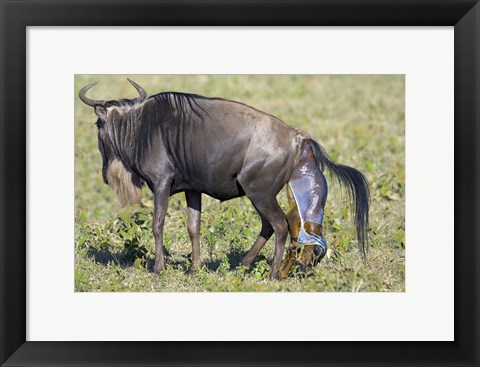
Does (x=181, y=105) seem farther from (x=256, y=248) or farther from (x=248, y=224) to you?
(x=248, y=224)

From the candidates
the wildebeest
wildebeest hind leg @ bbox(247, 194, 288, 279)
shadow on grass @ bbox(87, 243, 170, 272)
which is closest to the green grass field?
shadow on grass @ bbox(87, 243, 170, 272)

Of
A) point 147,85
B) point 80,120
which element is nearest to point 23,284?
point 80,120

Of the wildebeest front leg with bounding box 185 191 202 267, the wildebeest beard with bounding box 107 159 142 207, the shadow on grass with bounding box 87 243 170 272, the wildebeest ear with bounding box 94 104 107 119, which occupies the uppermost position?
the wildebeest ear with bounding box 94 104 107 119

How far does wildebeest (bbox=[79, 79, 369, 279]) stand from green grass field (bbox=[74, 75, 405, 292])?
0.95 ft

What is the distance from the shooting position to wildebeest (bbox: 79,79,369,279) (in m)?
9.44

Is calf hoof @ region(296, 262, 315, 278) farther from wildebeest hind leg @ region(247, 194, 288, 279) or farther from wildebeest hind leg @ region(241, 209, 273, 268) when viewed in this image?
wildebeest hind leg @ region(241, 209, 273, 268)

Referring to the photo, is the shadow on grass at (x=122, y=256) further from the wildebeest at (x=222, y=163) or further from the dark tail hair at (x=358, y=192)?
the dark tail hair at (x=358, y=192)

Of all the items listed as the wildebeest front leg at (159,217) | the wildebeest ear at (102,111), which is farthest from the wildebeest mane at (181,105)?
the wildebeest front leg at (159,217)
